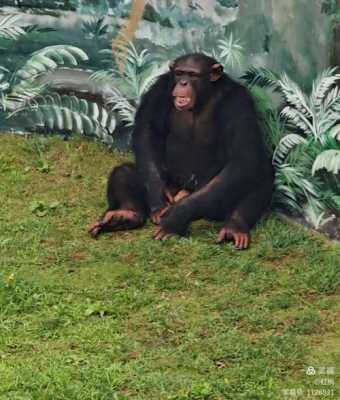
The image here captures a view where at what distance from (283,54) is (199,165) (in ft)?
2.90

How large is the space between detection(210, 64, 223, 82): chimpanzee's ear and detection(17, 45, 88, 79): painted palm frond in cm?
159

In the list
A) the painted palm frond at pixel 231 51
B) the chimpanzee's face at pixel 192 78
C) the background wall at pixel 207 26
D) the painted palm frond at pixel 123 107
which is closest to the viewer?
the background wall at pixel 207 26

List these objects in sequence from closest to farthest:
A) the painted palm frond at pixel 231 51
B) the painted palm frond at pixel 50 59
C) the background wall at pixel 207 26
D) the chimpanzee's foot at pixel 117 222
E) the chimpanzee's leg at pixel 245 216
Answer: the chimpanzee's leg at pixel 245 216, the background wall at pixel 207 26, the chimpanzee's foot at pixel 117 222, the painted palm frond at pixel 231 51, the painted palm frond at pixel 50 59

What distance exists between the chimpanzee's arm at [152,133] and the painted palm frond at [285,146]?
0.75 m

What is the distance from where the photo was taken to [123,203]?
664 centimetres

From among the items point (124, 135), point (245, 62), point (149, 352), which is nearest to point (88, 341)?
point (149, 352)

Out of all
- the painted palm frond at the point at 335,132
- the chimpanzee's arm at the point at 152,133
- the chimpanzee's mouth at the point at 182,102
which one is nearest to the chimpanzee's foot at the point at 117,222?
the chimpanzee's arm at the point at 152,133

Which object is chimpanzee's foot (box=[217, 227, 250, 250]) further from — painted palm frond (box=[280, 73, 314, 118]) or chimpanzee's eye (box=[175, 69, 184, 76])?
chimpanzee's eye (box=[175, 69, 184, 76])

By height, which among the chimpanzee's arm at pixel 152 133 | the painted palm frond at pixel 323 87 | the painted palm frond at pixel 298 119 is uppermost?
the painted palm frond at pixel 323 87

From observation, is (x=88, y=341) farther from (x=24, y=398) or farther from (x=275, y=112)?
(x=275, y=112)

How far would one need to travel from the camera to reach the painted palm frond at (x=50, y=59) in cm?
793

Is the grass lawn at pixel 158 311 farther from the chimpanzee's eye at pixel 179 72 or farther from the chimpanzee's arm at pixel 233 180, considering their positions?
the chimpanzee's eye at pixel 179 72

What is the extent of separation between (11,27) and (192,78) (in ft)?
6.90

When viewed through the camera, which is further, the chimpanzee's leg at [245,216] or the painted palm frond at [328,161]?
the chimpanzee's leg at [245,216]
